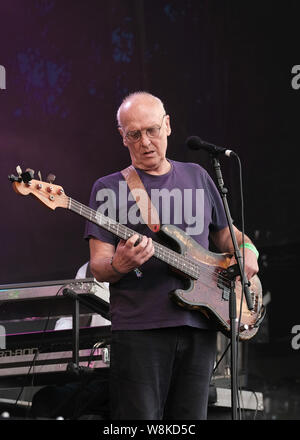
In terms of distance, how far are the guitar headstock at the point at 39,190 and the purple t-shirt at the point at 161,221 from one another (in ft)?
0.58

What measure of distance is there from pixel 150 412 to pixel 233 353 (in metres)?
0.41

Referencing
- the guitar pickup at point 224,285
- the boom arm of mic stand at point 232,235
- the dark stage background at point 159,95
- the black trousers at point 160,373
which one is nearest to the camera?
the black trousers at point 160,373

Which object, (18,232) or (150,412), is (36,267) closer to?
(18,232)

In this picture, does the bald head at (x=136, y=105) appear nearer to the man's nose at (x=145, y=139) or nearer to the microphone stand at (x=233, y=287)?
the man's nose at (x=145, y=139)

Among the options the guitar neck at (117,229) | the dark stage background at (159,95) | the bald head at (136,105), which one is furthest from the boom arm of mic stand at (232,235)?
the dark stage background at (159,95)

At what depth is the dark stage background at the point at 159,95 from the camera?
6.25 meters

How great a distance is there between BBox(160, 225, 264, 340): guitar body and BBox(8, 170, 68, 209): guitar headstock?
462mm

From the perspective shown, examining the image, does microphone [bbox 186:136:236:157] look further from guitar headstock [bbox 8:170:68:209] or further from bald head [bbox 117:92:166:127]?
guitar headstock [bbox 8:170:68:209]

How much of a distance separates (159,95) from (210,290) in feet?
13.1

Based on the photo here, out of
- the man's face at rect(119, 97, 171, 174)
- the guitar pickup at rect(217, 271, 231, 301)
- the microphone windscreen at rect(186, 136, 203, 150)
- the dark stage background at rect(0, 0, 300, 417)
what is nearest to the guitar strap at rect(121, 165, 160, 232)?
the man's face at rect(119, 97, 171, 174)

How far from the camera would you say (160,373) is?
283 cm

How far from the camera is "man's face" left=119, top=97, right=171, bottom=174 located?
3.14 metres

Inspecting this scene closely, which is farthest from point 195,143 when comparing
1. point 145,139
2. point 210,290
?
point 210,290

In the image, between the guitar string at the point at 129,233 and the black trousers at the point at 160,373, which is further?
the guitar string at the point at 129,233
